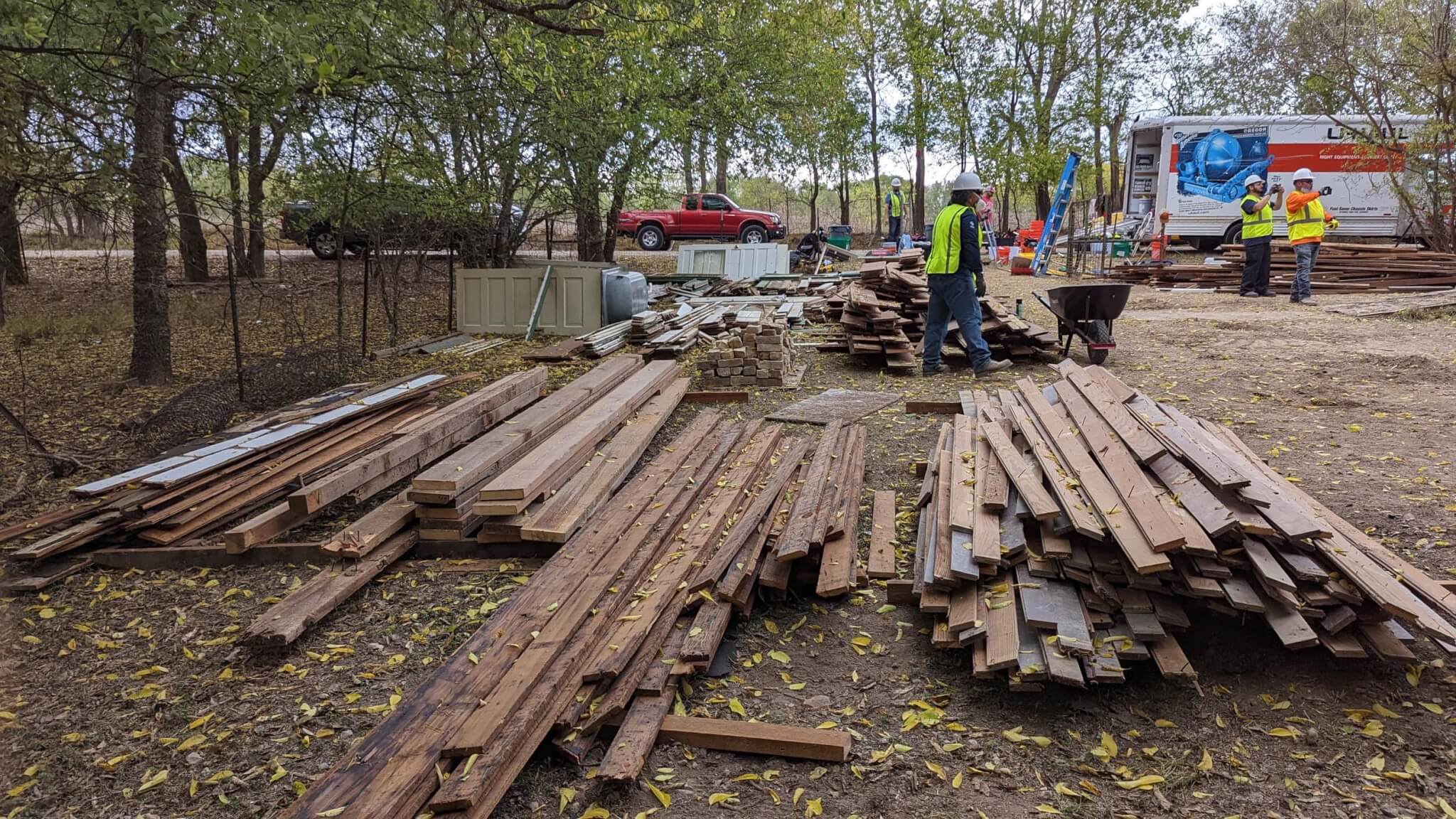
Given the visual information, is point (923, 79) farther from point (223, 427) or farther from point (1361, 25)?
point (223, 427)

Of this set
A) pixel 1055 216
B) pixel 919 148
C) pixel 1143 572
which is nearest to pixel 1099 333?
pixel 1143 572

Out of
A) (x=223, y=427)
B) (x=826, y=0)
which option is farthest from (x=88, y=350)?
(x=826, y=0)

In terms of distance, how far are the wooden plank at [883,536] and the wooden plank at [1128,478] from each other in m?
1.18

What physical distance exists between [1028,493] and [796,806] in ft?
6.18

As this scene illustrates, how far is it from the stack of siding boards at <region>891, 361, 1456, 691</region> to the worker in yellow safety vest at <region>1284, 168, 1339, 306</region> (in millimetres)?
11902

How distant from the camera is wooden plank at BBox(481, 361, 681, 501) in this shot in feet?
15.6

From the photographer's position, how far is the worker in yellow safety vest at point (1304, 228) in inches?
537

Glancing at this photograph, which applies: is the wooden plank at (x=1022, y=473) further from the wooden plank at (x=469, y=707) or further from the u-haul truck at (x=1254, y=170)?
the u-haul truck at (x=1254, y=170)

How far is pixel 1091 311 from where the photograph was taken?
909 cm

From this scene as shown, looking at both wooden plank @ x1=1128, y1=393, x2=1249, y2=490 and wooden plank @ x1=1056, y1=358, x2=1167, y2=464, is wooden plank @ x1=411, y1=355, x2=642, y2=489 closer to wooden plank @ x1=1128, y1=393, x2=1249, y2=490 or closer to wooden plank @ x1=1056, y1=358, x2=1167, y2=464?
wooden plank @ x1=1056, y1=358, x2=1167, y2=464

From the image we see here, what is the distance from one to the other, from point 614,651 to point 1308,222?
14975 millimetres

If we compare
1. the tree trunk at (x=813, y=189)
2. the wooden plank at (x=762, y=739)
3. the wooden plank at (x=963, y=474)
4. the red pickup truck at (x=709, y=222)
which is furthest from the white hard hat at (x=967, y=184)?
the tree trunk at (x=813, y=189)

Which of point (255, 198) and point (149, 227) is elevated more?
point (255, 198)

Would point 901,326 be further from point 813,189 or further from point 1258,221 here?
point 813,189
